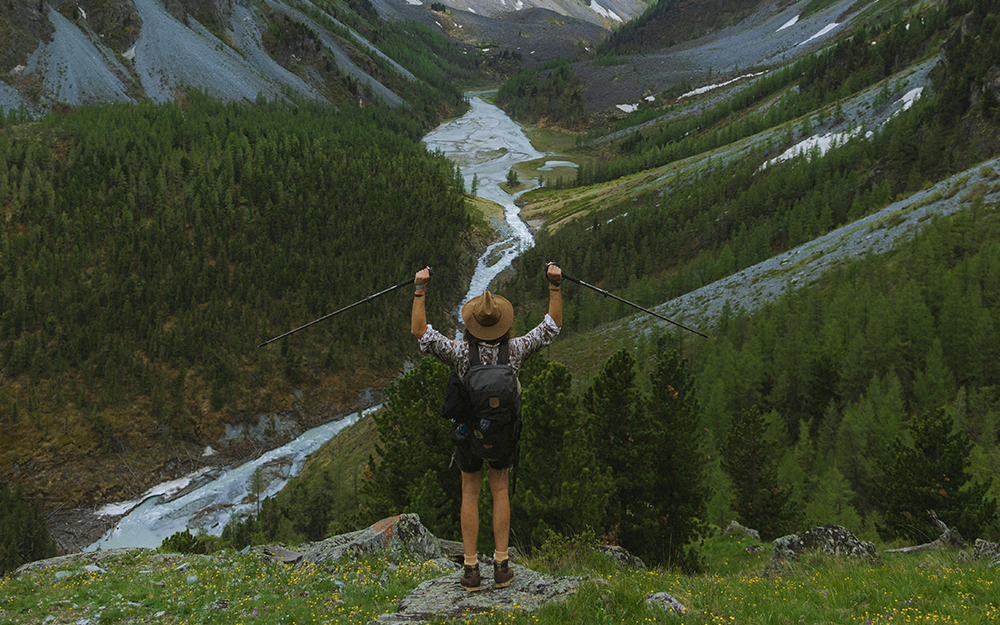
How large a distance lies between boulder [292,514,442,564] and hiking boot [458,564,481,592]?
3588 millimetres

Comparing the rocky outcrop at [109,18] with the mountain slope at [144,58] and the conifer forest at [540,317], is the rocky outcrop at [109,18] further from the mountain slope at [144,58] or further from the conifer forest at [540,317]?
the conifer forest at [540,317]

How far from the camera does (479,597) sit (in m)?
7.87

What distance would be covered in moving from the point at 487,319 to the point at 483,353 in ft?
1.71

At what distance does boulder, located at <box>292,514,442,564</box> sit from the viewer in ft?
38.0

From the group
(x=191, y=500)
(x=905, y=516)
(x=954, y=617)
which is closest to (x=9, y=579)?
(x=954, y=617)

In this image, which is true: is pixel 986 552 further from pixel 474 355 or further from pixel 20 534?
pixel 20 534

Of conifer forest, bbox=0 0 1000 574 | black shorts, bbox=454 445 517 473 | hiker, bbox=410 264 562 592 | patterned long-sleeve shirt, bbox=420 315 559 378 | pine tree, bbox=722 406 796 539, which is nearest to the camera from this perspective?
hiker, bbox=410 264 562 592

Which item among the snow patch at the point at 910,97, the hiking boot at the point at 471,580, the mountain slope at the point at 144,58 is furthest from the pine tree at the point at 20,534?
the snow patch at the point at 910,97

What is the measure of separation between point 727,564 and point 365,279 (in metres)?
87.9

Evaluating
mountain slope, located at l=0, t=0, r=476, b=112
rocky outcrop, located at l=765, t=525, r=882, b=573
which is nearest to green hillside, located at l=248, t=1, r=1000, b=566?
rocky outcrop, located at l=765, t=525, r=882, b=573

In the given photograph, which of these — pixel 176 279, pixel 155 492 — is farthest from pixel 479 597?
pixel 176 279

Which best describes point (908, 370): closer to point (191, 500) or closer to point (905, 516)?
point (905, 516)

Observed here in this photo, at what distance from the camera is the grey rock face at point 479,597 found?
736cm

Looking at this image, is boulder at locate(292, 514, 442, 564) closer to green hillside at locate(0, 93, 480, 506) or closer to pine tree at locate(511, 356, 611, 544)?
pine tree at locate(511, 356, 611, 544)
